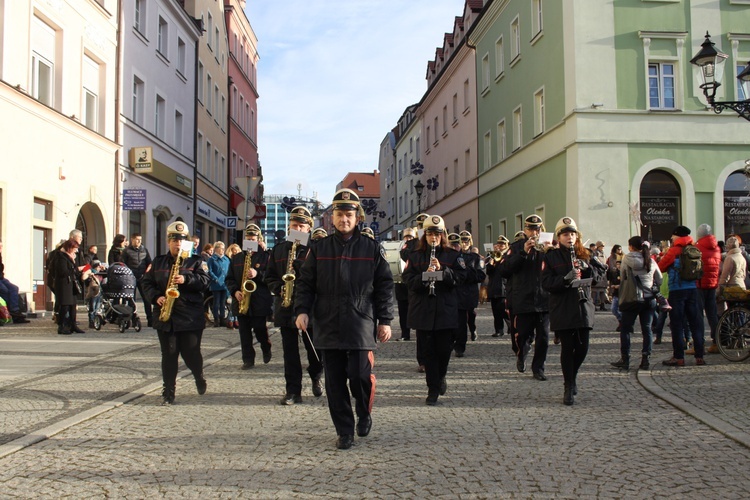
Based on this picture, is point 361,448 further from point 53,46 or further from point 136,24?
point 136,24

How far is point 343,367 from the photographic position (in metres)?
5.86

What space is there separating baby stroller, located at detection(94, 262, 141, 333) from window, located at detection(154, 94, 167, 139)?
13.3 meters

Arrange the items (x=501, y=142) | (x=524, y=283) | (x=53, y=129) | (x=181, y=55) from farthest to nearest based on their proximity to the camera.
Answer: (x=501, y=142) < (x=181, y=55) < (x=53, y=129) < (x=524, y=283)

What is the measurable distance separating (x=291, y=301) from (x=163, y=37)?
23.1m

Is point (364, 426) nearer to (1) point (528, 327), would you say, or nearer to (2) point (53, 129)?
(1) point (528, 327)

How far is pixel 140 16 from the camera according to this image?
82.7 ft

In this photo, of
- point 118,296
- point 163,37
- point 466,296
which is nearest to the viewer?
point 466,296

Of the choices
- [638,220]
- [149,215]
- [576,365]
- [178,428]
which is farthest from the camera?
[149,215]

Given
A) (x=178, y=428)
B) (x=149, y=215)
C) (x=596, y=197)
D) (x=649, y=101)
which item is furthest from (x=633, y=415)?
(x=149, y=215)

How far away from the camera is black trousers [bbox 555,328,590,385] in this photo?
748 cm

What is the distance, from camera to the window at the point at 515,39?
2972 centimetres

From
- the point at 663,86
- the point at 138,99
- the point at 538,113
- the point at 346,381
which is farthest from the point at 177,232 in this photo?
the point at 538,113

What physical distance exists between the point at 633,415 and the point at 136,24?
22447 mm

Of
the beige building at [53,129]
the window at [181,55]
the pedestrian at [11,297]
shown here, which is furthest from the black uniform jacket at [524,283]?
the window at [181,55]
